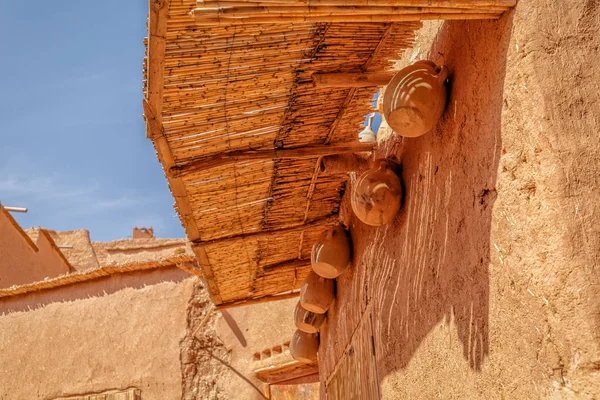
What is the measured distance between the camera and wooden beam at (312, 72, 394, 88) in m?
2.98

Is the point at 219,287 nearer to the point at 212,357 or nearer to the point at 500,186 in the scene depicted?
the point at 500,186

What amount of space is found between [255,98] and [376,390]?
5.53 ft

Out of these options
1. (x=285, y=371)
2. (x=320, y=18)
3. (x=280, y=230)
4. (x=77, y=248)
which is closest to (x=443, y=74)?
(x=320, y=18)

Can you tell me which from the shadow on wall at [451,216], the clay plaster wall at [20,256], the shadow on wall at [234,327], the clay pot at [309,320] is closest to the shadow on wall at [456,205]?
the shadow on wall at [451,216]

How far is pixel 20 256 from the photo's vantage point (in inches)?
562

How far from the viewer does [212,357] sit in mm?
10734

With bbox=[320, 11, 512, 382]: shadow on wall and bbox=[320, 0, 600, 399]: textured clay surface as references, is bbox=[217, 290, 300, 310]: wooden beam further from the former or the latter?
bbox=[320, 0, 600, 399]: textured clay surface

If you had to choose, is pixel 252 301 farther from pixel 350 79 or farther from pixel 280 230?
pixel 350 79

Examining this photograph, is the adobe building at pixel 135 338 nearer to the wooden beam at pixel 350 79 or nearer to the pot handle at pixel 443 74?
the wooden beam at pixel 350 79

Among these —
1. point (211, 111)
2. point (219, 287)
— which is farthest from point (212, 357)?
point (211, 111)

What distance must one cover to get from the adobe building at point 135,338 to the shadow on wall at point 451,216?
686cm

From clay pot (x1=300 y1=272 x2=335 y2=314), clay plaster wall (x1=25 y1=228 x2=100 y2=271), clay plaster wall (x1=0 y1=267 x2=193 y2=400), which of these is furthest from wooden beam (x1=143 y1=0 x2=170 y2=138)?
clay plaster wall (x1=25 y1=228 x2=100 y2=271)

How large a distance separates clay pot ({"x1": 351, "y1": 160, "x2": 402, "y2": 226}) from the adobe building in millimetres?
6969

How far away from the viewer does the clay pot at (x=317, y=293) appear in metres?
5.21
